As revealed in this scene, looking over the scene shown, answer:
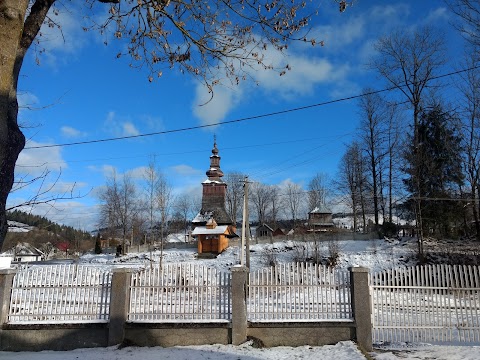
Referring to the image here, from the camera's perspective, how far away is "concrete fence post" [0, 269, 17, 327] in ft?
31.1

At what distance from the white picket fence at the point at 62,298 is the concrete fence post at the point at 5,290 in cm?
9

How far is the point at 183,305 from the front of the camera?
960 cm

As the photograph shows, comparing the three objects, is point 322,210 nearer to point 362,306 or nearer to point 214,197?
point 214,197

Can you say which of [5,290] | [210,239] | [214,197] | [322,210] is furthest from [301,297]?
[322,210]

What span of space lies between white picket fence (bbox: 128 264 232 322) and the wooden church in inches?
1357

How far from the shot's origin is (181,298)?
31.1 ft

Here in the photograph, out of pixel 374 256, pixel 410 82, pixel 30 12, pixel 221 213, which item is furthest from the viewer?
pixel 221 213

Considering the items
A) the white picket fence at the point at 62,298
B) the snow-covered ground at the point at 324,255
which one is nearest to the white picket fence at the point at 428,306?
the white picket fence at the point at 62,298

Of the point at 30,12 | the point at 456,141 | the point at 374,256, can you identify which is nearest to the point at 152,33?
the point at 30,12

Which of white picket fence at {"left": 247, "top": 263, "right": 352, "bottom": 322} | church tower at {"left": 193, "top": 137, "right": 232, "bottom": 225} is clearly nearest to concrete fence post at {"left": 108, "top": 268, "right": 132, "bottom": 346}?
white picket fence at {"left": 247, "top": 263, "right": 352, "bottom": 322}

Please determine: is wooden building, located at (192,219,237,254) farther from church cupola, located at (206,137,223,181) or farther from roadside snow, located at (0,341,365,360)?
roadside snow, located at (0,341,365,360)

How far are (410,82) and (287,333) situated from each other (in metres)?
29.4

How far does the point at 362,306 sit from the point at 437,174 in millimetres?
27583

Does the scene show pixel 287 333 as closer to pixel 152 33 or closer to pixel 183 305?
pixel 183 305
